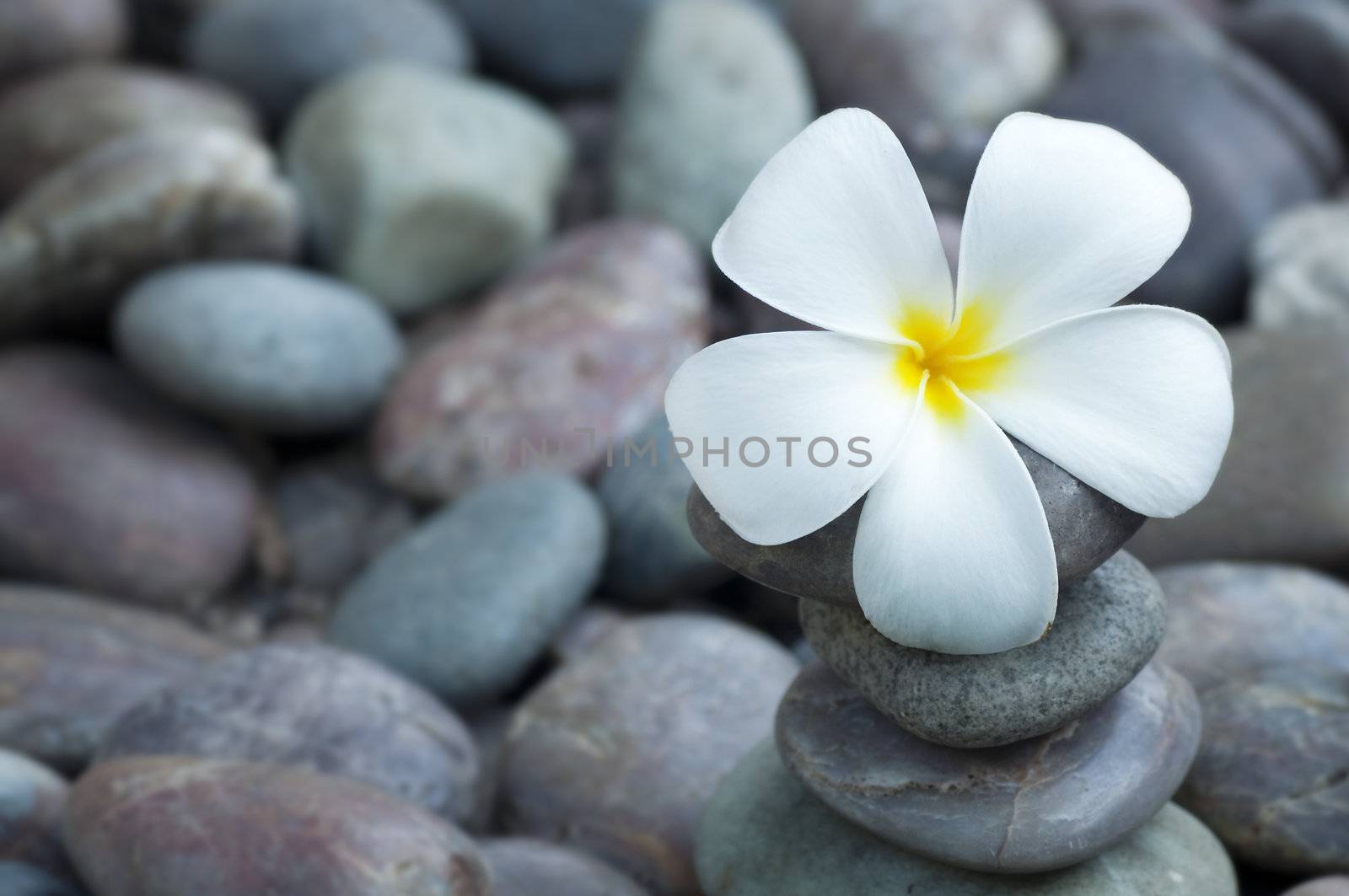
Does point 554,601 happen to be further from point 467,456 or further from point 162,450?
point 162,450

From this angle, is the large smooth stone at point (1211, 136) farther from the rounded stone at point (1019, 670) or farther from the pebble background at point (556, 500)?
the rounded stone at point (1019, 670)

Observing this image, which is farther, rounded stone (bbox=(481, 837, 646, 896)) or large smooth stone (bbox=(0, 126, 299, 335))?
large smooth stone (bbox=(0, 126, 299, 335))

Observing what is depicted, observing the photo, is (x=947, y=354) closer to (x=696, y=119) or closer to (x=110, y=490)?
(x=110, y=490)

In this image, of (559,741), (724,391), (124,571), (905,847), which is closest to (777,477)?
(724,391)

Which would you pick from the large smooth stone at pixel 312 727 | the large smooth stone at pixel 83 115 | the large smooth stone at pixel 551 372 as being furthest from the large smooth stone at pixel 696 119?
the large smooth stone at pixel 312 727

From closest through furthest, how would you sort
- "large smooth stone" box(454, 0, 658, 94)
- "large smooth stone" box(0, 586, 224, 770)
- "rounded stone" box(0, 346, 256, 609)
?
"large smooth stone" box(0, 586, 224, 770) → "rounded stone" box(0, 346, 256, 609) → "large smooth stone" box(454, 0, 658, 94)

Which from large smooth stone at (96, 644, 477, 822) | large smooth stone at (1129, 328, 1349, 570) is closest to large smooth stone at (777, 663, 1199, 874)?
large smooth stone at (96, 644, 477, 822)

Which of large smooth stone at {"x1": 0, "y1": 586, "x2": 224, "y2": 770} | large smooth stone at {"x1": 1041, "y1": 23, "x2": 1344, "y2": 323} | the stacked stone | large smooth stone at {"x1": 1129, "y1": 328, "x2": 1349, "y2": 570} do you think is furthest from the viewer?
large smooth stone at {"x1": 1041, "y1": 23, "x2": 1344, "y2": 323}

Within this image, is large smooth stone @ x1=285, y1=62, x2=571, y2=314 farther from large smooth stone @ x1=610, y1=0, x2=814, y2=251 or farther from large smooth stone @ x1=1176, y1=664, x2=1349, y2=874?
large smooth stone @ x1=1176, y1=664, x2=1349, y2=874
